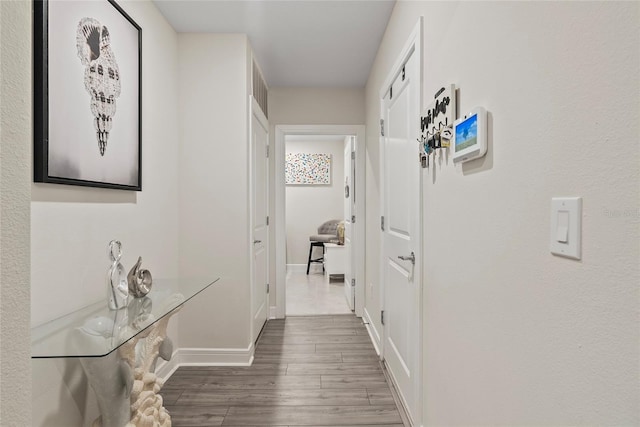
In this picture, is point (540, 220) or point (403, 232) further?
point (403, 232)

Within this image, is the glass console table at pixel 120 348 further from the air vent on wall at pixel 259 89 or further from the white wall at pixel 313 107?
the white wall at pixel 313 107

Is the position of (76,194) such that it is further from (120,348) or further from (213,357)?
(213,357)

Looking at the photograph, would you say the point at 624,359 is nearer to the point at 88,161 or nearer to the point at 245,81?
the point at 88,161

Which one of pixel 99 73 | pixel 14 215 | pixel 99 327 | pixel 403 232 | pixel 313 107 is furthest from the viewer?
pixel 313 107

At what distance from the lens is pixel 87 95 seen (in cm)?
159

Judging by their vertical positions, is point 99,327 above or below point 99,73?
below

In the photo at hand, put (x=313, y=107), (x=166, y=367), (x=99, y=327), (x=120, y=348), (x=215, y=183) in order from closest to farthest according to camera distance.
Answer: (x=99, y=327) → (x=120, y=348) → (x=166, y=367) → (x=215, y=183) → (x=313, y=107)

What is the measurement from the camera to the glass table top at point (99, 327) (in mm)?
1100

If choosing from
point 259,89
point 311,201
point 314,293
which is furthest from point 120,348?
point 311,201

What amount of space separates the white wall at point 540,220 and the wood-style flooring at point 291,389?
2.61ft

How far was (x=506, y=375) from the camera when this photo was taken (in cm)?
97

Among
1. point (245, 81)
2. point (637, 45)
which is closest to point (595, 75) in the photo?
point (637, 45)

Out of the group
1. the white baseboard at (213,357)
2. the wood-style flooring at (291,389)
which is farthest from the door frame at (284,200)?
the white baseboard at (213,357)

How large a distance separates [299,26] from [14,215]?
238cm
